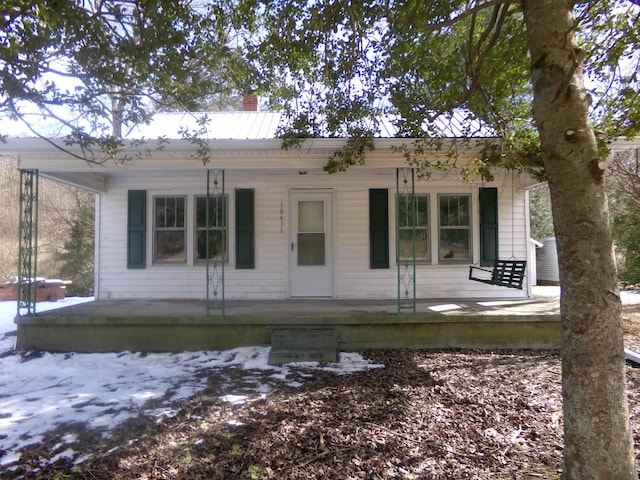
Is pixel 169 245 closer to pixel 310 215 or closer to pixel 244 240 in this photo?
pixel 244 240

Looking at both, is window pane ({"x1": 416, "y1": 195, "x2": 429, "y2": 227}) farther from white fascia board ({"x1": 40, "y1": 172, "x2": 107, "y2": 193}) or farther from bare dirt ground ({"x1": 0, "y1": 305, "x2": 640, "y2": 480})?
white fascia board ({"x1": 40, "y1": 172, "x2": 107, "y2": 193})

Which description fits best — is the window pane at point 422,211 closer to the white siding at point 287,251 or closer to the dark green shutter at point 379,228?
the white siding at point 287,251

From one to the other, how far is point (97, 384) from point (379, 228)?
5.27 meters

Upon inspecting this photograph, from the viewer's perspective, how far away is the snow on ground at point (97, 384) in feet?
12.1

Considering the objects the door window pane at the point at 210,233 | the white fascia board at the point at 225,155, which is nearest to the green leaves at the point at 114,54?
the white fascia board at the point at 225,155

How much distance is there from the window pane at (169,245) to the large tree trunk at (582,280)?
7.22m

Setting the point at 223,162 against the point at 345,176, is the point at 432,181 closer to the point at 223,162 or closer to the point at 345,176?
the point at 345,176

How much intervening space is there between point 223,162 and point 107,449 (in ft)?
14.3

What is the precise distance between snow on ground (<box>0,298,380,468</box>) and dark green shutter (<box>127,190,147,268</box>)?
2.28m

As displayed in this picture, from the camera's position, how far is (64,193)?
18844 millimetres

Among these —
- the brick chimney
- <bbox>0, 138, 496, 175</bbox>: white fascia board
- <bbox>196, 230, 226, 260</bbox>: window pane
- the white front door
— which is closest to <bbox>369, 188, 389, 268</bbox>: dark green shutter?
the white front door

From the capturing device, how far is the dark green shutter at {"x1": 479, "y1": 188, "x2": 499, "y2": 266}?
26.8ft

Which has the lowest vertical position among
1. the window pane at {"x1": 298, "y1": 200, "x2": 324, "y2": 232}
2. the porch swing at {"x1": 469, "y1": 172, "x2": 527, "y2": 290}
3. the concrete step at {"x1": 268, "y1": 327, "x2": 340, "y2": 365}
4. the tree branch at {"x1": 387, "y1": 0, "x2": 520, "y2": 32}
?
the concrete step at {"x1": 268, "y1": 327, "x2": 340, "y2": 365}

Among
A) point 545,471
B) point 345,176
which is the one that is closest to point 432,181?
point 345,176
